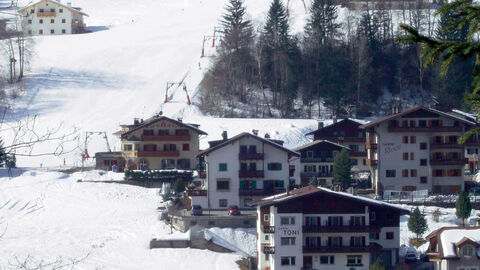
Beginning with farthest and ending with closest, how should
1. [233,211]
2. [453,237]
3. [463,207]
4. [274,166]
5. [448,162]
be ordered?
[448,162]
[274,166]
[233,211]
[463,207]
[453,237]

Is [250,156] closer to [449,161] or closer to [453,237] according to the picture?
[449,161]

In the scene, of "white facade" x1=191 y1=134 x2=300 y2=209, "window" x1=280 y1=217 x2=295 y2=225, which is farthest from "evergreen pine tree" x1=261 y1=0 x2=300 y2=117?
"window" x1=280 y1=217 x2=295 y2=225

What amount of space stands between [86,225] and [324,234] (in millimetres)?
9748

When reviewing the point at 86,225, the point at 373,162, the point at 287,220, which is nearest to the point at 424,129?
the point at 373,162

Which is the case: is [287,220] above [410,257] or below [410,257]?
above

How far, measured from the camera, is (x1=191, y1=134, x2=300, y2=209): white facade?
43594 mm

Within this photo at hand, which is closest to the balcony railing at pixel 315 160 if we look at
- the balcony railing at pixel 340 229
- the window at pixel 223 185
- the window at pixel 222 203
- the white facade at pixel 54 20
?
the window at pixel 223 185

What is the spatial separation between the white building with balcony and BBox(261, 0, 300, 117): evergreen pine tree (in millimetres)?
25233

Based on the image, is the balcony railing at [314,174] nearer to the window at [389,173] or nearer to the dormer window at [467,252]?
the window at [389,173]

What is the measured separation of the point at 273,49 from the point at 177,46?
611 inches

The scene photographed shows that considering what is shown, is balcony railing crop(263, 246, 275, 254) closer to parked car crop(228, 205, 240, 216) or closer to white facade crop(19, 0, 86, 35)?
parked car crop(228, 205, 240, 216)

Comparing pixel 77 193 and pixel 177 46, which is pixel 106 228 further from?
pixel 177 46

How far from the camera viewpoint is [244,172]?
4388 centimetres

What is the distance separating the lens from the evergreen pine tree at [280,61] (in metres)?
61.8
